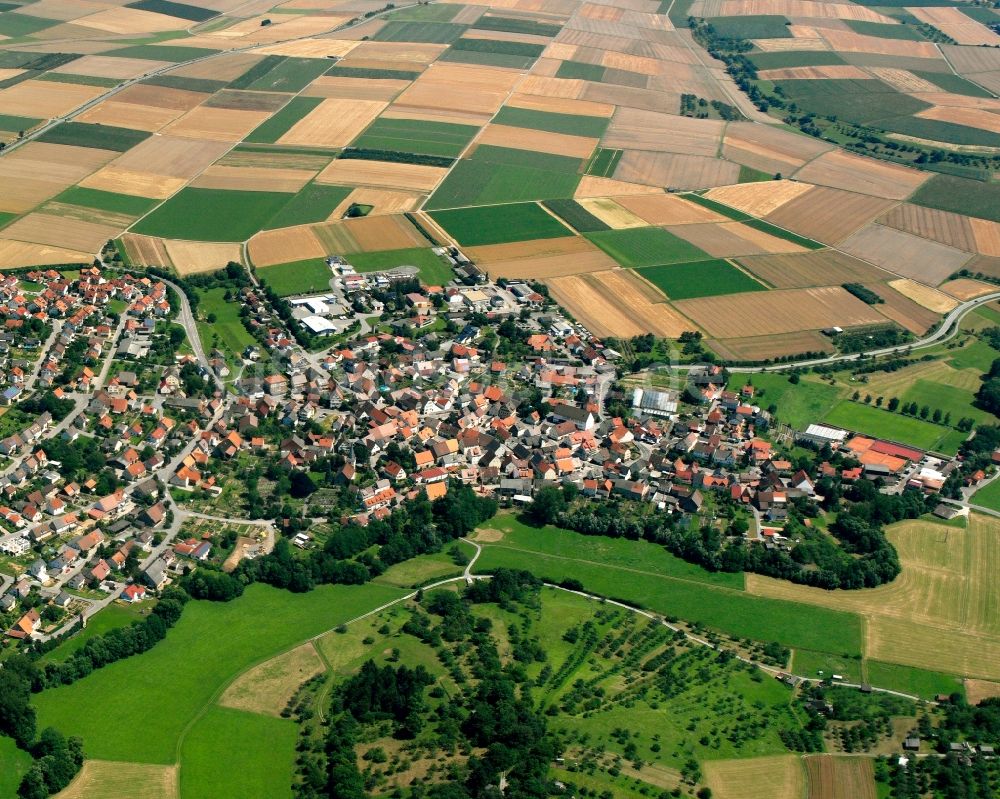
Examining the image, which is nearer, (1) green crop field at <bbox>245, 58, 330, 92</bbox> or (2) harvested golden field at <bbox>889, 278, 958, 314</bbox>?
(2) harvested golden field at <bbox>889, 278, 958, 314</bbox>

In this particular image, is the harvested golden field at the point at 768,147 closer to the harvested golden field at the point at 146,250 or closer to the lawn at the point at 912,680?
the harvested golden field at the point at 146,250

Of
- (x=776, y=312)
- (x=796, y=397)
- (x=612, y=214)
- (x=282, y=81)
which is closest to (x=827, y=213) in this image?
(x=612, y=214)

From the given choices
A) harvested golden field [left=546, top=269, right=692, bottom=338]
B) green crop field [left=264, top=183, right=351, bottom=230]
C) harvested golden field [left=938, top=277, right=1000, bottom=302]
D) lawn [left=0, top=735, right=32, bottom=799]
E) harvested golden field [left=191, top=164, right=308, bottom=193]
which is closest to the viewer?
lawn [left=0, top=735, right=32, bottom=799]

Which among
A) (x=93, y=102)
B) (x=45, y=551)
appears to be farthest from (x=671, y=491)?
(x=93, y=102)

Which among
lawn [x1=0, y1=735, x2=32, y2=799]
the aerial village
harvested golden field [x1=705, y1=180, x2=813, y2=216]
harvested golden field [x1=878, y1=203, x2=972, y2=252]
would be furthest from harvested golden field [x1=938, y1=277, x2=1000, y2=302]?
lawn [x1=0, y1=735, x2=32, y2=799]

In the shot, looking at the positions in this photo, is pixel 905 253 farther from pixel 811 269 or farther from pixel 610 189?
pixel 610 189

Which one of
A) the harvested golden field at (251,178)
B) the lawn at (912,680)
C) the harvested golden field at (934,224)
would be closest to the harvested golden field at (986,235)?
the harvested golden field at (934,224)

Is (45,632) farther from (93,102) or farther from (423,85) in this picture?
(423,85)

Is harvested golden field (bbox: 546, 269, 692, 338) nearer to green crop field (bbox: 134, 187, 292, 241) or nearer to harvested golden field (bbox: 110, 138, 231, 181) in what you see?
green crop field (bbox: 134, 187, 292, 241)
